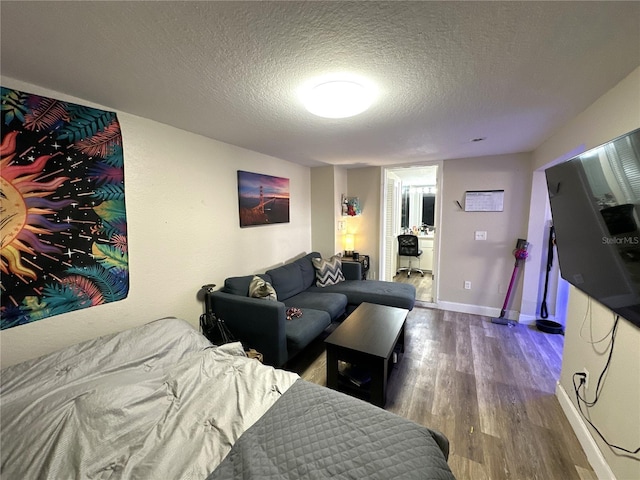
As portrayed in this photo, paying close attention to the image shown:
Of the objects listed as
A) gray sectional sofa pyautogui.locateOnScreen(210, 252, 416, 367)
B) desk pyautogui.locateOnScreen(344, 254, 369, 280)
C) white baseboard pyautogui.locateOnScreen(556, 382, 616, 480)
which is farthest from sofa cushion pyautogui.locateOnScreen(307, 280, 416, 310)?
white baseboard pyautogui.locateOnScreen(556, 382, 616, 480)

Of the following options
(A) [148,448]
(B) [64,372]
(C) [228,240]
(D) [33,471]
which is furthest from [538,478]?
(C) [228,240]

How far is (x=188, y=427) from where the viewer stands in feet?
3.68

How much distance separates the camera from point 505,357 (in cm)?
258

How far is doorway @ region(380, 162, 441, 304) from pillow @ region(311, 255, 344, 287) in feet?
3.40

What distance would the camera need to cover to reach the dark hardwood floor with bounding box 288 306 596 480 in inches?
59.9

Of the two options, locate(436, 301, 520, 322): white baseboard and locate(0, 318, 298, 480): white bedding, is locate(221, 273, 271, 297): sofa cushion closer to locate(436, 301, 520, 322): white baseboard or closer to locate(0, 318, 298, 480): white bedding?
locate(0, 318, 298, 480): white bedding

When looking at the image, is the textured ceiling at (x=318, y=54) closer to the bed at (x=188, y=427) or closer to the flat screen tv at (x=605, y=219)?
the flat screen tv at (x=605, y=219)

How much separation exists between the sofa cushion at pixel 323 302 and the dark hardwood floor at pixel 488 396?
43cm

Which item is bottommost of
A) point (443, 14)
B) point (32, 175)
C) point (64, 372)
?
point (64, 372)

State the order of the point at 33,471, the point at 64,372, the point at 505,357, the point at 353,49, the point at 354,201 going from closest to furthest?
1. the point at 33,471
2. the point at 353,49
3. the point at 64,372
4. the point at 505,357
5. the point at 354,201

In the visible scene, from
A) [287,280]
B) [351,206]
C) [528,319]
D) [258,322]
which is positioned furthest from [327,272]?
[528,319]

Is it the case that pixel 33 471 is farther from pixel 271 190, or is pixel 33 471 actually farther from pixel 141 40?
pixel 271 190

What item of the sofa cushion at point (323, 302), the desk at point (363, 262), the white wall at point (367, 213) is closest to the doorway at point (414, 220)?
the white wall at point (367, 213)

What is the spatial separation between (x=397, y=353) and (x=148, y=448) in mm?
2225
